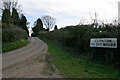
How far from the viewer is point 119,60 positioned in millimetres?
6988

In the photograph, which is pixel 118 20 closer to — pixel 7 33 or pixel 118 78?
pixel 118 78

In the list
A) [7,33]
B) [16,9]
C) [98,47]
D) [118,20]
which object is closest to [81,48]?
[98,47]

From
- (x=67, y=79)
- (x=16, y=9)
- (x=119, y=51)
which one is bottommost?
(x=67, y=79)

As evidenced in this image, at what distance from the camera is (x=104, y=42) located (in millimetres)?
8016

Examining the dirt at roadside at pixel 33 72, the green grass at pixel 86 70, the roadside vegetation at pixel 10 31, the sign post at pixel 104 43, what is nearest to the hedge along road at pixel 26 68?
the dirt at roadside at pixel 33 72

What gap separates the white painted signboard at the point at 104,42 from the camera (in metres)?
7.30

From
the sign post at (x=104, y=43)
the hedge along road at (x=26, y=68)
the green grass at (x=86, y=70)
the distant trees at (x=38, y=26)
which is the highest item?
the distant trees at (x=38, y=26)

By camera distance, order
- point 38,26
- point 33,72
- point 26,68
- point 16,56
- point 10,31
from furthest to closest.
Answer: point 38,26
point 10,31
point 16,56
point 26,68
point 33,72

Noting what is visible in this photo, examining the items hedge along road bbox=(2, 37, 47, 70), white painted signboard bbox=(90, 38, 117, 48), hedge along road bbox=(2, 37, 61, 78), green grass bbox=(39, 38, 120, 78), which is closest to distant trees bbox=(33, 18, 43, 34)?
hedge along road bbox=(2, 37, 47, 70)

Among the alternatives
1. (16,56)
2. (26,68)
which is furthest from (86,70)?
(16,56)

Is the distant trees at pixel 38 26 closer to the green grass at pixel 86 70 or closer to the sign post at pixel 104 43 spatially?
the sign post at pixel 104 43

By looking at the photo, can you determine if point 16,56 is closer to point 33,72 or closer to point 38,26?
point 33,72

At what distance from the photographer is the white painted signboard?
24.0 feet

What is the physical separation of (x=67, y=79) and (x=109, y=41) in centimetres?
367
